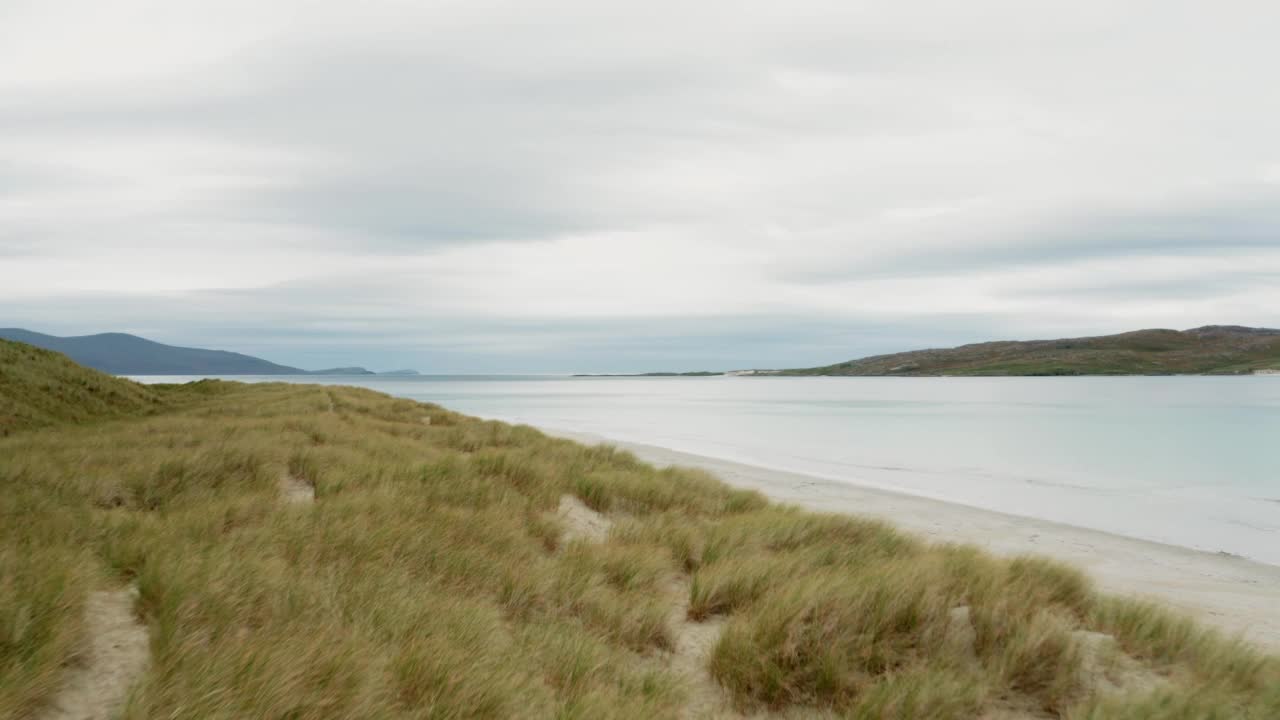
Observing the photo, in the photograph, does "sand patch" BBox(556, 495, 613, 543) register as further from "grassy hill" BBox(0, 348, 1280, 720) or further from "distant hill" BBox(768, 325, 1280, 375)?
"distant hill" BBox(768, 325, 1280, 375)

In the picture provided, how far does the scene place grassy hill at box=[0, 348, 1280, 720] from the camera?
123 inches

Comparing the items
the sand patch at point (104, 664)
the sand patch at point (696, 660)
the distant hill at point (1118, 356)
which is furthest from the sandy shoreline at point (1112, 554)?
the distant hill at point (1118, 356)

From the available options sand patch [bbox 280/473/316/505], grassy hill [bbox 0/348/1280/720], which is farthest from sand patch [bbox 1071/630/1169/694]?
sand patch [bbox 280/473/316/505]

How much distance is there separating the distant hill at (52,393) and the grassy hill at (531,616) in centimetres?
926

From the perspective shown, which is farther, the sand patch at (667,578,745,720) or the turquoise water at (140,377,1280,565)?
the turquoise water at (140,377,1280,565)

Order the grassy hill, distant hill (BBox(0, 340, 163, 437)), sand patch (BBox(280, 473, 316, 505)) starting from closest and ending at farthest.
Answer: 1. the grassy hill
2. sand patch (BBox(280, 473, 316, 505))
3. distant hill (BBox(0, 340, 163, 437))

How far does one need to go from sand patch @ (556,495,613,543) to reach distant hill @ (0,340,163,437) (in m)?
10.7

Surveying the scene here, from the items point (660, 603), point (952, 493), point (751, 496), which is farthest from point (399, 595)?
point (952, 493)

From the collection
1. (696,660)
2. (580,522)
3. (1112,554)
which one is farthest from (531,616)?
(1112,554)

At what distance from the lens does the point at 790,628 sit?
4.36 metres

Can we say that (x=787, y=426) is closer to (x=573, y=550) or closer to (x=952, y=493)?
(x=952, y=493)

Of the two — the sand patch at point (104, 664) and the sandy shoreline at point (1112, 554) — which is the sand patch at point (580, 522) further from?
the sandy shoreline at point (1112, 554)

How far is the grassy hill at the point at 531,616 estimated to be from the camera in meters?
3.13

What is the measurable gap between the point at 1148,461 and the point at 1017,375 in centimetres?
14607
